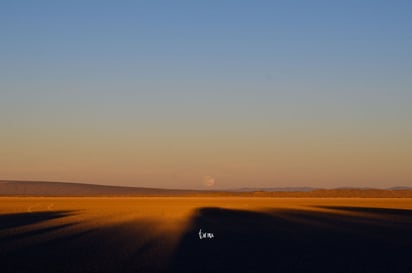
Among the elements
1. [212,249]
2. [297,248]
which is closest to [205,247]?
[212,249]

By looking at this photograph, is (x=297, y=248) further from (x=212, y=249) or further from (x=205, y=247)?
(x=205, y=247)

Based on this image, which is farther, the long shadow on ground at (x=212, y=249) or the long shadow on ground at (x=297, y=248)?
the long shadow on ground at (x=297, y=248)

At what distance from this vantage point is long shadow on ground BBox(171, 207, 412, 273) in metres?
20.3

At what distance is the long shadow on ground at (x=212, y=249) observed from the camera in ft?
65.6

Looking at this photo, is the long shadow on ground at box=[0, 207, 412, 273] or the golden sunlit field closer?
the long shadow on ground at box=[0, 207, 412, 273]

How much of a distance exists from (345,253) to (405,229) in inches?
525

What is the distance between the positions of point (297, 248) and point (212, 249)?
2.92 m

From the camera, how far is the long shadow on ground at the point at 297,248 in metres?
20.3

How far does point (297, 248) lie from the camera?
25.6 metres

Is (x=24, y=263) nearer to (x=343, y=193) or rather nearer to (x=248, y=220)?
(x=248, y=220)

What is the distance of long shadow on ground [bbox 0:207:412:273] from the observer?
65.6 feet

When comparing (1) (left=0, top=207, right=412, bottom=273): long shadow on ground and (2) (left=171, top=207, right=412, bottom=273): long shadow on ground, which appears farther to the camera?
(2) (left=171, top=207, right=412, bottom=273): long shadow on ground

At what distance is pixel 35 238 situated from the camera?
29297 mm

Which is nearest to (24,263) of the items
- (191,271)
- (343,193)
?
(191,271)
